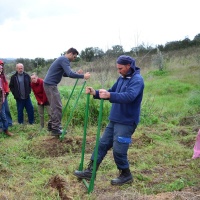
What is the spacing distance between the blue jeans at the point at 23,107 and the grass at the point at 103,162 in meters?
0.26

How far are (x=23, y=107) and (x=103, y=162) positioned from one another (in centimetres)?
354

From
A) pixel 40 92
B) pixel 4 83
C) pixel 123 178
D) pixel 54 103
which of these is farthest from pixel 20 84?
pixel 123 178

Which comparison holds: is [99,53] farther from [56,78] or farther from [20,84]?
[56,78]

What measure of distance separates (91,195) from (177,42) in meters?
29.0

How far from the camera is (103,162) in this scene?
5.20m

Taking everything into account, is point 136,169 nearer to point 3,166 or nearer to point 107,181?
point 107,181

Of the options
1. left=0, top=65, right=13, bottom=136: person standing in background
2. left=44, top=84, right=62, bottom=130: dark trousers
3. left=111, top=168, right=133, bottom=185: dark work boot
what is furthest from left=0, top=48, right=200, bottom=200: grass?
left=44, top=84, right=62, bottom=130: dark trousers

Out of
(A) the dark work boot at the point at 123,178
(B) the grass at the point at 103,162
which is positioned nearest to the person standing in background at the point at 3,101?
(B) the grass at the point at 103,162

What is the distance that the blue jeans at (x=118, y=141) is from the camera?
391 centimetres

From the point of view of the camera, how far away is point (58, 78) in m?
6.28

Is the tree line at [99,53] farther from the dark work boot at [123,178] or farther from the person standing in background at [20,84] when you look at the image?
the dark work boot at [123,178]

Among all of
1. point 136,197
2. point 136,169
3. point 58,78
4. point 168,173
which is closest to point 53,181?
point 136,197

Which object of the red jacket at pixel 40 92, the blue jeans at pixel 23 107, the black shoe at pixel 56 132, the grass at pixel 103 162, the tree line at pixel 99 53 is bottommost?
the grass at pixel 103 162

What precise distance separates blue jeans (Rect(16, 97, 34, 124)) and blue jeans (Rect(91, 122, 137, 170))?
424 centimetres
